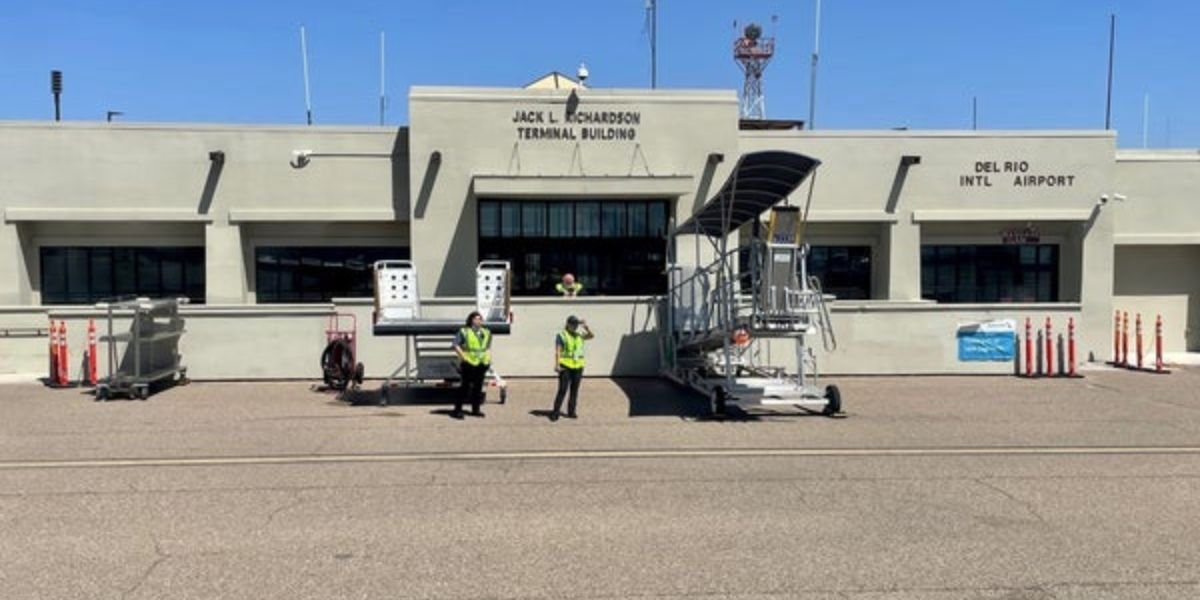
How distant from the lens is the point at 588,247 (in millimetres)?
21609

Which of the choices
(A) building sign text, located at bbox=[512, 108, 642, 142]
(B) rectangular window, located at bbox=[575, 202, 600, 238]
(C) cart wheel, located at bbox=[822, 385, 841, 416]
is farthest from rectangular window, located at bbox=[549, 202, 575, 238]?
(C) cart wheel, located at bbox=[822, 385, 841, 416]

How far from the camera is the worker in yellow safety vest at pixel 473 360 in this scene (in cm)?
1249

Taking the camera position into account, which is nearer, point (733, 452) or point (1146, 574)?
point (1146, 574)

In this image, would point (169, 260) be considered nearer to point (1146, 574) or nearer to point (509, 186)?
point (509, 186)

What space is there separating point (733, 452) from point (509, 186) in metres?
11.7

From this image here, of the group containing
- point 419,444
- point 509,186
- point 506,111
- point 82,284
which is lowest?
point 419,444

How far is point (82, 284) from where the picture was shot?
21.7m

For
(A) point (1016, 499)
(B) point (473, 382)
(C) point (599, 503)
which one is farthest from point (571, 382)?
(A) point (1016, 499)

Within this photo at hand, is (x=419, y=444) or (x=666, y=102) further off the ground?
(x=666, y=102)

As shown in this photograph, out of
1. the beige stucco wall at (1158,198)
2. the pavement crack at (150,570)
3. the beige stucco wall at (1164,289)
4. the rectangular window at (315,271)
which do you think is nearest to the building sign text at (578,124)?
the rectangular window at (315,271)

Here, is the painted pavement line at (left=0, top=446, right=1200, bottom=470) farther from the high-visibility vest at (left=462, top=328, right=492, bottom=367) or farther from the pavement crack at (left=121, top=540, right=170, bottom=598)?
the pavement crack at (left=121, top=540, right=170, bottom=598)

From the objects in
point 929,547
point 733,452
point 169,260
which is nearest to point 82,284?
point 169,260

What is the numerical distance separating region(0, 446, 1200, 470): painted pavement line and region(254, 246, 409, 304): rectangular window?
1295cm

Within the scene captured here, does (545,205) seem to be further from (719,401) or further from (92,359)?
(719,401)
